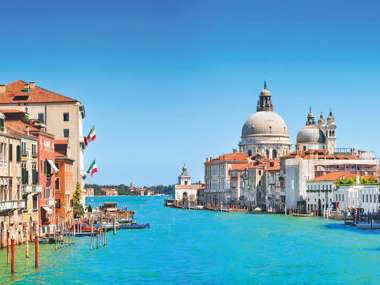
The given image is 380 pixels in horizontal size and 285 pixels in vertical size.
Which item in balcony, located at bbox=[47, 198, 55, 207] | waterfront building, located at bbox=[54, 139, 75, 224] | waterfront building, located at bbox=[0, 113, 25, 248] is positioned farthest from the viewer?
waterfront building, located at bbox=[54, 139, 75, 224]

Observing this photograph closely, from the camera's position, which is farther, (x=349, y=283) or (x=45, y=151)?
(x=45, y=151)

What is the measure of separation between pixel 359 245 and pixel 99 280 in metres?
15.2

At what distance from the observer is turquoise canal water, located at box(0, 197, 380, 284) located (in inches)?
1009

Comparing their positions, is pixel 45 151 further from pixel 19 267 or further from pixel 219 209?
pixel 219 209

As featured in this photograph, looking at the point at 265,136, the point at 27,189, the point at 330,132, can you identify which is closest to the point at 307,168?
the point at 330,132

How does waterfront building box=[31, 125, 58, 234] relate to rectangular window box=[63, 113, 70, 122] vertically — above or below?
below

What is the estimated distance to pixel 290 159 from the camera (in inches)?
3115

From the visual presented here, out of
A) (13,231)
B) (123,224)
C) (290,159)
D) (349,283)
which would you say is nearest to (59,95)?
(123,224)

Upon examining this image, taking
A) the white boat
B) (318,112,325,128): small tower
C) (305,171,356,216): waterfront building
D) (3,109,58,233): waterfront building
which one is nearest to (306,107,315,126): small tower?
(318,112,325,128): small tower

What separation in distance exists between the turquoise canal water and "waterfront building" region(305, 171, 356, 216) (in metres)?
25.9

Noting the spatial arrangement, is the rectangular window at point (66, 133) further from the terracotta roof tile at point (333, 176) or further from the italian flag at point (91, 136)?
the terracotta roof tile at point (333, 176)

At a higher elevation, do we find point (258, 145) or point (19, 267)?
point (258, 145)

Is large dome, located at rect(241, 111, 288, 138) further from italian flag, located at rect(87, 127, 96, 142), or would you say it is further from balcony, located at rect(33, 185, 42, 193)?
balcony, located at rect(33, 185, 42, 193)

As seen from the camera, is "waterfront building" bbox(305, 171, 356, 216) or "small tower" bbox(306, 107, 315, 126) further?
"small tower" bbox(306, 107, 315, 126)
